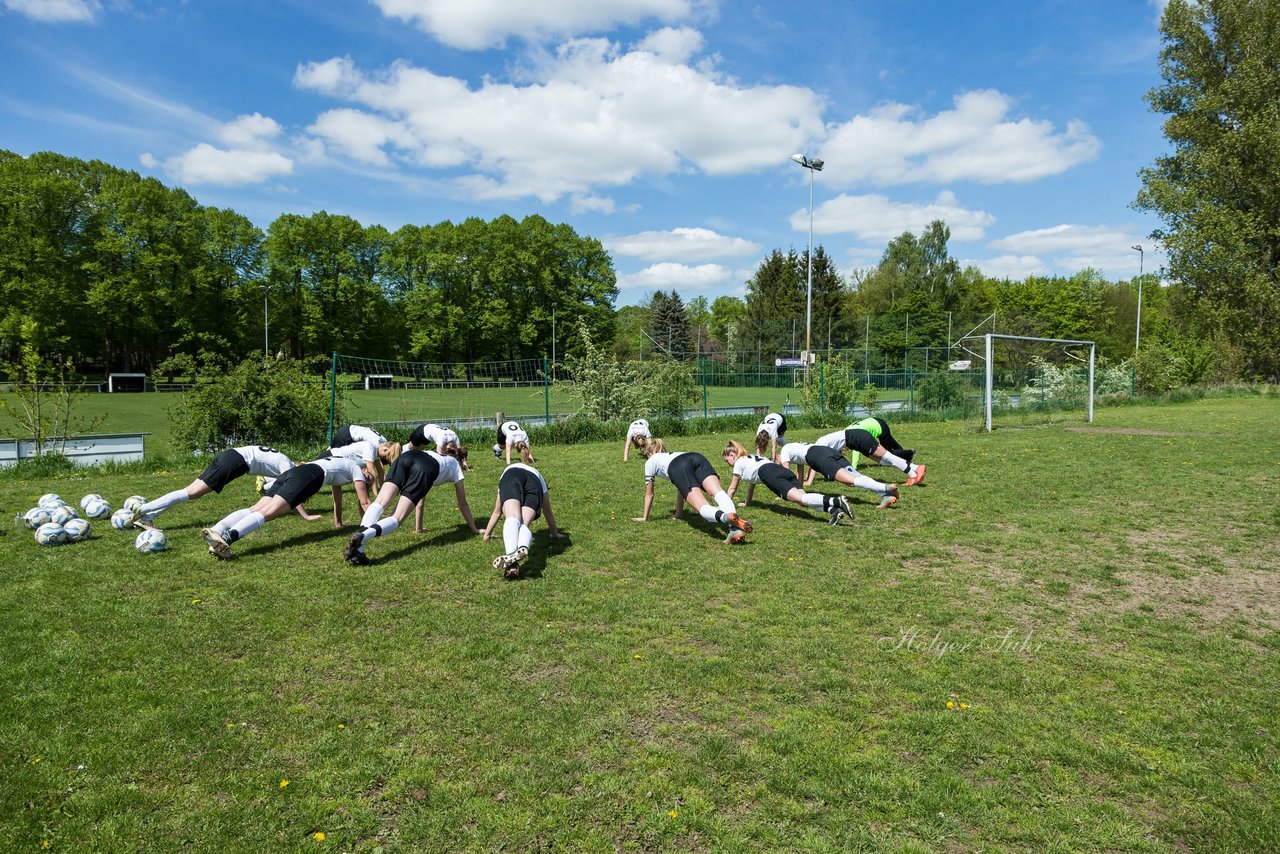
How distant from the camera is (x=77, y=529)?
26.0 ft

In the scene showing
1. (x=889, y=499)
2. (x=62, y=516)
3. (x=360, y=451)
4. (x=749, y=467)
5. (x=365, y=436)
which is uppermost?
(x=365, y=436)

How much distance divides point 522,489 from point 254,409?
424 inches

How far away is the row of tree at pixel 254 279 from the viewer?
47.9 meters

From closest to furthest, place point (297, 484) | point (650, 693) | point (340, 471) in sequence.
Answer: point (650, 693) → point (297, 484) → point (340, 471)

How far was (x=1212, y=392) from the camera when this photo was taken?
35.0 m

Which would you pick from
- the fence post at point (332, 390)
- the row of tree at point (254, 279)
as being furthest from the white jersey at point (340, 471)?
the row of tree at point (254, 279)

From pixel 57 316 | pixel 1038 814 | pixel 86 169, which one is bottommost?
pixel 1038 814

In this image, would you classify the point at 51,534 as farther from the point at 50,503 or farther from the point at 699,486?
the point at 699,486

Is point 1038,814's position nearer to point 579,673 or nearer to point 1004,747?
point 1004,747

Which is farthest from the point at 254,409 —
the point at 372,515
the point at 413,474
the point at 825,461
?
the point at 825,461

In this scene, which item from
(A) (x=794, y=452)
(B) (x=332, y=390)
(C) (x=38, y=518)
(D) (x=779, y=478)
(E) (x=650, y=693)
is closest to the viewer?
(E) (x=650, y=693)

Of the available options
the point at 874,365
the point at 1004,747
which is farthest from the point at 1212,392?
the point at 1004,747

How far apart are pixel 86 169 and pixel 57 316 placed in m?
12.4

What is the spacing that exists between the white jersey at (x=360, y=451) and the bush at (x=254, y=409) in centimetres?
727
